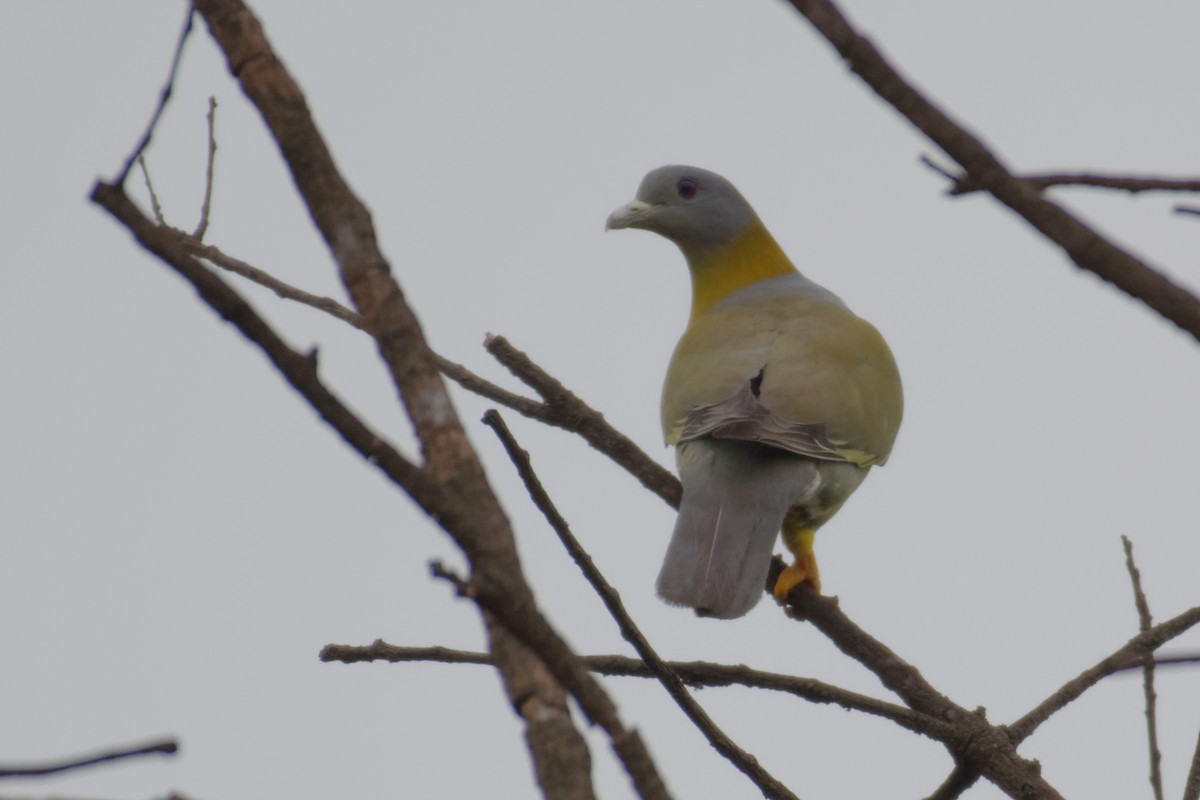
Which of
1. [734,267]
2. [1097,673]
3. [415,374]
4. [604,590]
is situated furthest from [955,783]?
[734,267]

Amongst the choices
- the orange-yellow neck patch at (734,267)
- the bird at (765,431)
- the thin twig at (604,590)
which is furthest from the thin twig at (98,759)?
the orange-yellow neck patch at (734,267)

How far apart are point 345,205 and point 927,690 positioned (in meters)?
1.76

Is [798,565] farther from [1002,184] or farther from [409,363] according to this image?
[1002,184]

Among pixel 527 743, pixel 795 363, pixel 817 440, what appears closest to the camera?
pixel 527 743

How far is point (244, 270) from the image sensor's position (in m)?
3.03

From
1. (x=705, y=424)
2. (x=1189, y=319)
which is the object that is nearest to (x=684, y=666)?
(x=1189, y=319)

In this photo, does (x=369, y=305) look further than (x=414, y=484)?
Yes

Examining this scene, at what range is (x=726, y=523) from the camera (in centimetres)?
404

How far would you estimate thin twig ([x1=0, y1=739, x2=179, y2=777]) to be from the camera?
101 centimetres

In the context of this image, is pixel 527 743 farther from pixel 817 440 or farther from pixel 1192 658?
pixel 817 440

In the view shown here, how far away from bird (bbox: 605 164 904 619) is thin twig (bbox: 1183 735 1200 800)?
5.61 ft

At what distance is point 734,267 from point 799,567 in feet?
6.53

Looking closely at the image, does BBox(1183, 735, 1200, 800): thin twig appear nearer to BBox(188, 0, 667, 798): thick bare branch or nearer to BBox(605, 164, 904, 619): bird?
BBox(188, 0, 667, 798): thick bare branch

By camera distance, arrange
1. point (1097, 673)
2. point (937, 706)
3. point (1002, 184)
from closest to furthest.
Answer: point (1002, 184) < point (1097, 673) < point (937, 706)
